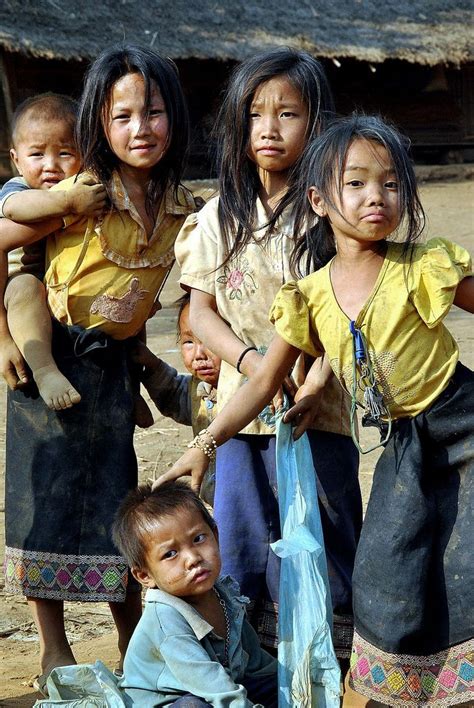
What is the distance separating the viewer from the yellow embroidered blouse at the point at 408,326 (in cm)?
266

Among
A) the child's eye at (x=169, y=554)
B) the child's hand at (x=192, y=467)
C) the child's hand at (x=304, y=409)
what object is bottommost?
the child's eye at (x=169, y=554)

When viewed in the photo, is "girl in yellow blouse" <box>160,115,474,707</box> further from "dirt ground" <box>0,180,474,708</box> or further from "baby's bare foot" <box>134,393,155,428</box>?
"dirt ground" <box>0,180,474,708</box>

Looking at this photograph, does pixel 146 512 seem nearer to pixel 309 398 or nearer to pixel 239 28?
pixel 309 398

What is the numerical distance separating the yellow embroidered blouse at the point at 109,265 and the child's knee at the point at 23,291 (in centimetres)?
4

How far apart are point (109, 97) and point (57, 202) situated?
0.33 m

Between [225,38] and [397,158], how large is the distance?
1332cm

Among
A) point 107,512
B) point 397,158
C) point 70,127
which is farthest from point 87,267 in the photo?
point 397,158

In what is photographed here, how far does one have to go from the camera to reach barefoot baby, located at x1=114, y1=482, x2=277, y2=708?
2.75 metres

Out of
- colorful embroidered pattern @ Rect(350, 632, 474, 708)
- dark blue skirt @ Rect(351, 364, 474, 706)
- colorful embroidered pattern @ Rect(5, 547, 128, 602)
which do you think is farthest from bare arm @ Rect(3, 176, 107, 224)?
colorful embroidered pattern @ Rect(350, 632, 474, 708)

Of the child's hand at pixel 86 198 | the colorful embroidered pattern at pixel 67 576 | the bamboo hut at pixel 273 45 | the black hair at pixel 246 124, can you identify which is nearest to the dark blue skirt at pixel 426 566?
the black hair at pixel 246 124

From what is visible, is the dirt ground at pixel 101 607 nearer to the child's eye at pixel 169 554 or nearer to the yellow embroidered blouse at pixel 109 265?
the child's eye at pixel 169 554

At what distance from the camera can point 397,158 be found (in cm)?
269

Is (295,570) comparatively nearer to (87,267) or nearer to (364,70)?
(87,267)

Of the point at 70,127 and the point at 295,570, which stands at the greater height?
the point at 70,127
